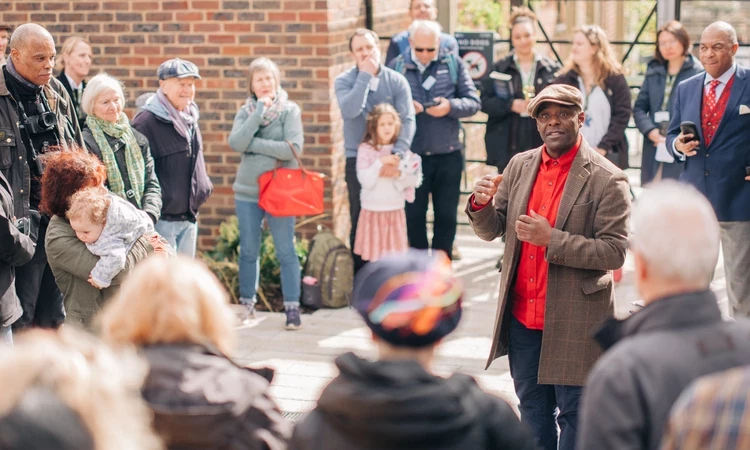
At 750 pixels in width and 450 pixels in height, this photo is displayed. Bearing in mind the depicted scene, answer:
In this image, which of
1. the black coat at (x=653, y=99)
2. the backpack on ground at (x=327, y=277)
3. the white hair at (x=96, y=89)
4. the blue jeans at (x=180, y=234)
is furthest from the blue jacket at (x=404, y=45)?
the white hair at (x=96, y=89)

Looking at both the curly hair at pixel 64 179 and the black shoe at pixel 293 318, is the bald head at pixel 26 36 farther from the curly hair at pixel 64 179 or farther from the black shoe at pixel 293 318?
the black shoe at pixel 293 318

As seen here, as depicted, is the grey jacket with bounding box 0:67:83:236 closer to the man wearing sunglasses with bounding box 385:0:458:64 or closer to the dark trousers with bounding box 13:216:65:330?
the dark trousers with bounding box 13:216:65:330

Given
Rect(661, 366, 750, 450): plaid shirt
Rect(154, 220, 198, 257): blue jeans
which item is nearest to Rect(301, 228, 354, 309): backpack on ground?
Rect(154, 220, 198, 257): blue jeans

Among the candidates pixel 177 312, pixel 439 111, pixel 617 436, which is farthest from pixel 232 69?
pixel 617 436

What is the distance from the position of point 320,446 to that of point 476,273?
20.3 feet

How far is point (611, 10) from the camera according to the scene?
21.8m

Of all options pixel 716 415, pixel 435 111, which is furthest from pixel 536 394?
pixel 435 111

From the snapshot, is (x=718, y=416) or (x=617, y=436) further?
(x=617, y=436)

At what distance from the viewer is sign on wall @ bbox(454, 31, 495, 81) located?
8.66 metres

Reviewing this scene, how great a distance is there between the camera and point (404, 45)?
807 centimetres

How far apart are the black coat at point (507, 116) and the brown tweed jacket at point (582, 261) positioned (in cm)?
369

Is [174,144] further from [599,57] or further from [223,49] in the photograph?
[599,57]

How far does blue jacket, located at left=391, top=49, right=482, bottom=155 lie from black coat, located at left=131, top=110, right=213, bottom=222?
6.34ft

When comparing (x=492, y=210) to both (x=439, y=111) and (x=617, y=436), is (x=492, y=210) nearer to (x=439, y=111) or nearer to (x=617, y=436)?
(x=617, y=436)
